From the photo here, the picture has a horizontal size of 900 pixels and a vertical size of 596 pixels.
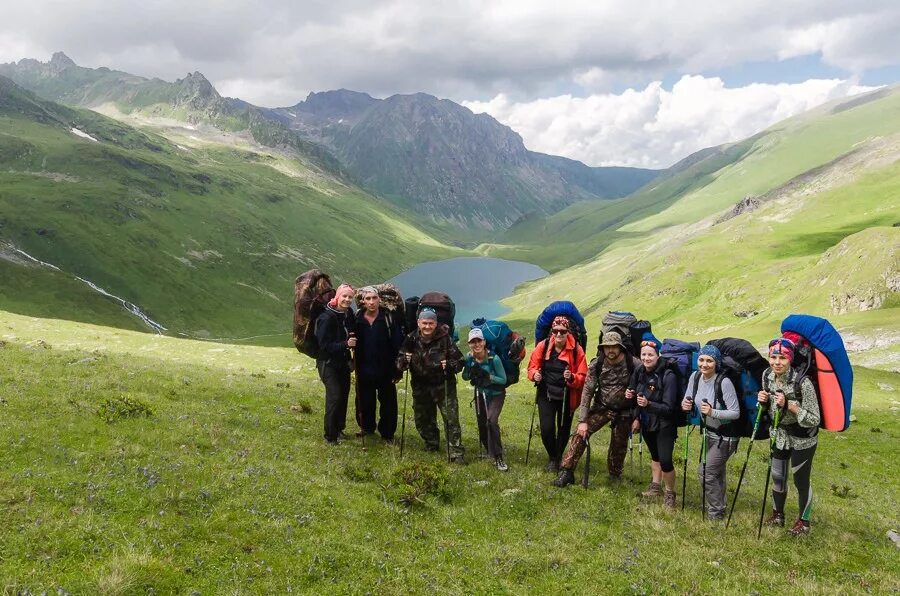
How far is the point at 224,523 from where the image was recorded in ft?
31.9

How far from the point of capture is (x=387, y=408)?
16.3 m

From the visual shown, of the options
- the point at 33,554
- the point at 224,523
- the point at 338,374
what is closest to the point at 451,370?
the point at 338,374

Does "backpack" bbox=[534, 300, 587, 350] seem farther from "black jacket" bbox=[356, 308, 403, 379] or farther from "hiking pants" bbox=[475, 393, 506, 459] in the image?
"black jacket" bbox=[356, 308, 403, 379]

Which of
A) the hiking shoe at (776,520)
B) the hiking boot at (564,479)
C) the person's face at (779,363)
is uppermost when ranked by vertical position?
the person's face at (779,363)

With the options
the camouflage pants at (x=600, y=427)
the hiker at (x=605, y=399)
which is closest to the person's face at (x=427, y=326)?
the hiker at (x=605, y=399)

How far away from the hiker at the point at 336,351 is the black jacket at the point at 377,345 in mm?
330

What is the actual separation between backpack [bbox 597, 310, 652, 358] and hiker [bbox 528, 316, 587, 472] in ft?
2.63

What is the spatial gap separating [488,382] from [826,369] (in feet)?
26.7

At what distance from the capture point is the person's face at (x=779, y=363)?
11.1 m

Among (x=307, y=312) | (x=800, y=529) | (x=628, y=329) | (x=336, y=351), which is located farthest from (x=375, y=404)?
(x=800, y=529)

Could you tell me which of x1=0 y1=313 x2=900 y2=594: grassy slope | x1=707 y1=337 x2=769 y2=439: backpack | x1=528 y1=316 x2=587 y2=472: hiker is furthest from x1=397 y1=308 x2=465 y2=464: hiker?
x1=707 y1=337 x2=769 y2=439: backpack

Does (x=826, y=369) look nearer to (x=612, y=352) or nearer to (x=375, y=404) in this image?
(x=612, y=352)

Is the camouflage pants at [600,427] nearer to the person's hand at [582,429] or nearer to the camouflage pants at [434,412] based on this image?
the person's hand at [582,429]

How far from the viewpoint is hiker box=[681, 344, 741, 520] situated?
11898 mm
